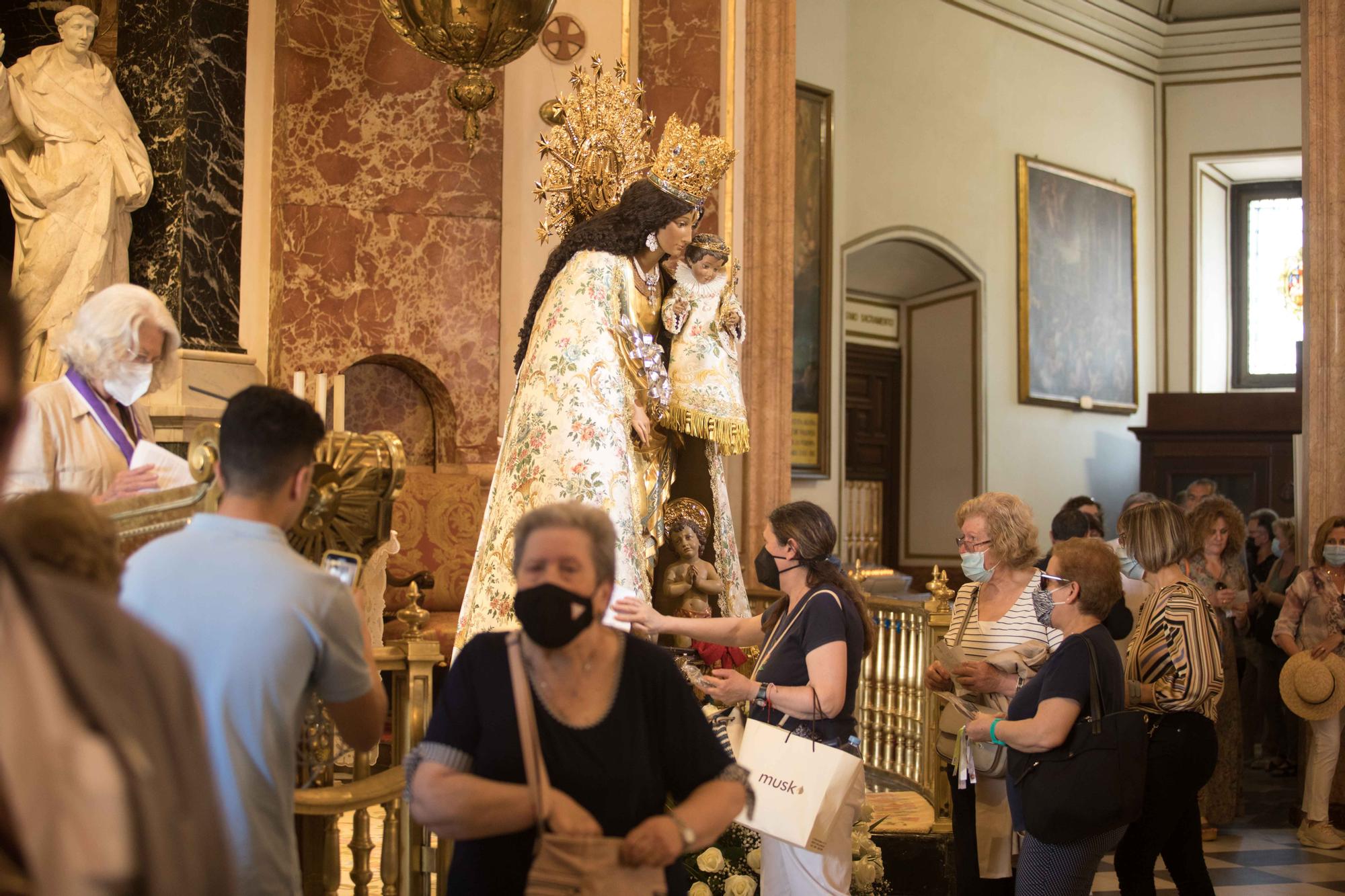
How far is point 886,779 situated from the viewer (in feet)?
20.9

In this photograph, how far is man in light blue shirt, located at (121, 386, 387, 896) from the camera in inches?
79.2

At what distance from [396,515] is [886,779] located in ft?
10.2

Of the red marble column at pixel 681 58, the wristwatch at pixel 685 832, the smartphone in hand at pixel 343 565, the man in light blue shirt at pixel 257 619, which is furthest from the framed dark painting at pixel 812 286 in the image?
the man in light blue shirt at pixel 257 619

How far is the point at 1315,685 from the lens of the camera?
694 cm

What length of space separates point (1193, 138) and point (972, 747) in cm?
1360

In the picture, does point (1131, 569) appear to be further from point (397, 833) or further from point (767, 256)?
point (397, 833)

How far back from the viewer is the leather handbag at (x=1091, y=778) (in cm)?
351

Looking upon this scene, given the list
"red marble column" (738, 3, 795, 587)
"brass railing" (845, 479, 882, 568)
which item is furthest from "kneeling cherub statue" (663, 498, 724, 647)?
"brass railing" (845, 479, 882, 568)

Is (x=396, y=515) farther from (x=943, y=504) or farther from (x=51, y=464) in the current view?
(x=943, y=504)

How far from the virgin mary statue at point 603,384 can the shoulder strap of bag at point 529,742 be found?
2467 millimetres

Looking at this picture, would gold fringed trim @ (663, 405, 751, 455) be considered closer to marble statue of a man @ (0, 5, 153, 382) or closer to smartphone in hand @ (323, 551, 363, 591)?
smartphone in hand @ (323, 551, 363, 591)

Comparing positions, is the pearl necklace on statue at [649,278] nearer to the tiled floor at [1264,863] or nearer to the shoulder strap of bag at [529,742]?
the shoulder strap of bag at [529,742]

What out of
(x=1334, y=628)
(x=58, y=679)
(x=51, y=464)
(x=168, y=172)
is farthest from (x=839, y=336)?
(x=58, y=679)

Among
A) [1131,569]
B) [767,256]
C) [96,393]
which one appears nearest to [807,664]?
[96,393]
